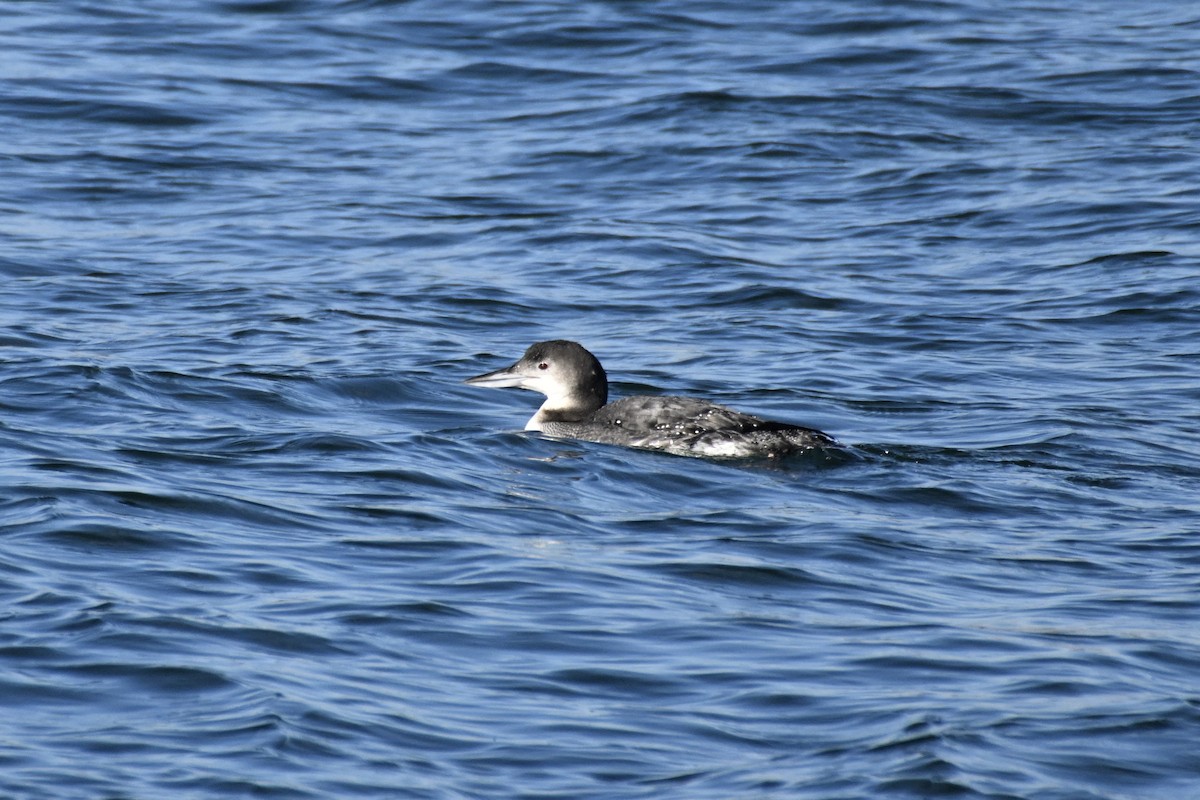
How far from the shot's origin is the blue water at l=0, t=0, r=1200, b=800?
5.86 metres

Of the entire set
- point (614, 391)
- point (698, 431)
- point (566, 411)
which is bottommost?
point (614, 391)

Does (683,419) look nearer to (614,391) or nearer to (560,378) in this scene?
(560,378)

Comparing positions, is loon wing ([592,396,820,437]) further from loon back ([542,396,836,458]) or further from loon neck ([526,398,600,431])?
loon neck ([526,398,600,431])

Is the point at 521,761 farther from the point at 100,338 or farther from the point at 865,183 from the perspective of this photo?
the point at 865,183

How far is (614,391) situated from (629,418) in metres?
1.34

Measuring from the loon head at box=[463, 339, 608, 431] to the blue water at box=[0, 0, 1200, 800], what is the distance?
1.90ft

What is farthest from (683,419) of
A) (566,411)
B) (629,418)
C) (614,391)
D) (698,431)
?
(614,391)

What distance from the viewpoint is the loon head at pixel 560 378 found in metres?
10.3

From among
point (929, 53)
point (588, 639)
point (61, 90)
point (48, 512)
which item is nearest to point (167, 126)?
point (61, 90)

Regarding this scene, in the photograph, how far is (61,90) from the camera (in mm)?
18266

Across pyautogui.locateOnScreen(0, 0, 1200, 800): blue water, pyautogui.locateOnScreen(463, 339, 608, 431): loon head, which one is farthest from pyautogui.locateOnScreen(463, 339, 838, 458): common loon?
pyautogui.locateOnScreen(0, 0, 1200, 800): blue water

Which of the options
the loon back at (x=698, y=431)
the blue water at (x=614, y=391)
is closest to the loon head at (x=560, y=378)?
the loon back at (x=698, y=431)

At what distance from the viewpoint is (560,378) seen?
1034 cm

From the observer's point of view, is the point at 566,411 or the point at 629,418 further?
the point at 566,411
